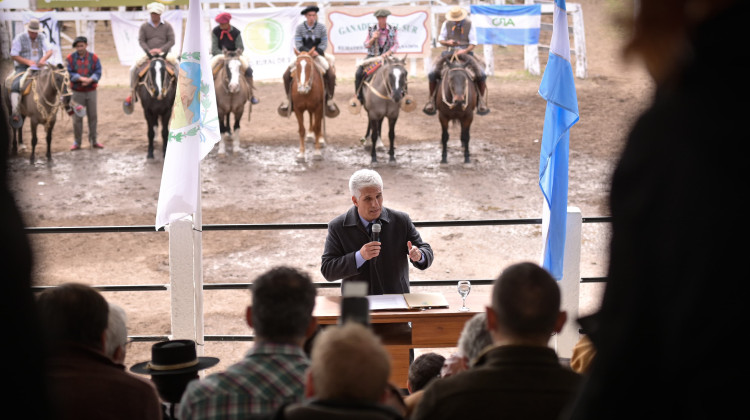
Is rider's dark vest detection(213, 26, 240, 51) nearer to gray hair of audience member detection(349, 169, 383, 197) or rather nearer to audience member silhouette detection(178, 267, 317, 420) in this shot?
gray hair of audience member detection(349, 169, 383, 197)

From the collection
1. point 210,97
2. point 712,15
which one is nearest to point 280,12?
point 210,97

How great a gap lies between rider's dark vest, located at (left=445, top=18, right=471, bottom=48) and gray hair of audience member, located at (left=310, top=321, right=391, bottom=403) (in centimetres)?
1658

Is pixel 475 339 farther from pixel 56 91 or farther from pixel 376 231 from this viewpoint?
pixel 56 91

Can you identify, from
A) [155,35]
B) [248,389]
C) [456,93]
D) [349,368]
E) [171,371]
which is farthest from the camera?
[155,35]

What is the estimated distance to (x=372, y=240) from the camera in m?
6.20

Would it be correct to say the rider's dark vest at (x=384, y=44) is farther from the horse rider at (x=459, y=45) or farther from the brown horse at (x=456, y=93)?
the brown horse at (x=456, y=93)

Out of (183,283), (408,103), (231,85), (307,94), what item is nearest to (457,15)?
(408,103)

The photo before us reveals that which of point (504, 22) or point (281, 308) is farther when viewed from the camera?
point (504, 22)

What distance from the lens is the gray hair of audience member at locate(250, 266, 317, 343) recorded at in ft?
9.78

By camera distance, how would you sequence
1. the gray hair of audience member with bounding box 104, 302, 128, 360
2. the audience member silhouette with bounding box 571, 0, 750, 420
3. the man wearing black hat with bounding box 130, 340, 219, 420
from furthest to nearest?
1. the man wearing black hat with bounding box 130, 340, 219, 420
2. the gray hair of audience member with bounding box 104, 302, 128, 360
3. the audience member silhouette with bounding box 571, 0, 750, 420

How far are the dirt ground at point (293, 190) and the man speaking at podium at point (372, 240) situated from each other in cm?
275

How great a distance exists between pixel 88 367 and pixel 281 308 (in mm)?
673

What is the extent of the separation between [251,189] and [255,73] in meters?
6.10

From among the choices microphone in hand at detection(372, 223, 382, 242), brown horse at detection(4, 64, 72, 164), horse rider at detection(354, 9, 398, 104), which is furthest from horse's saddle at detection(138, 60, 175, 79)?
microphone in hand at detection(372, 223, 382, 242)
